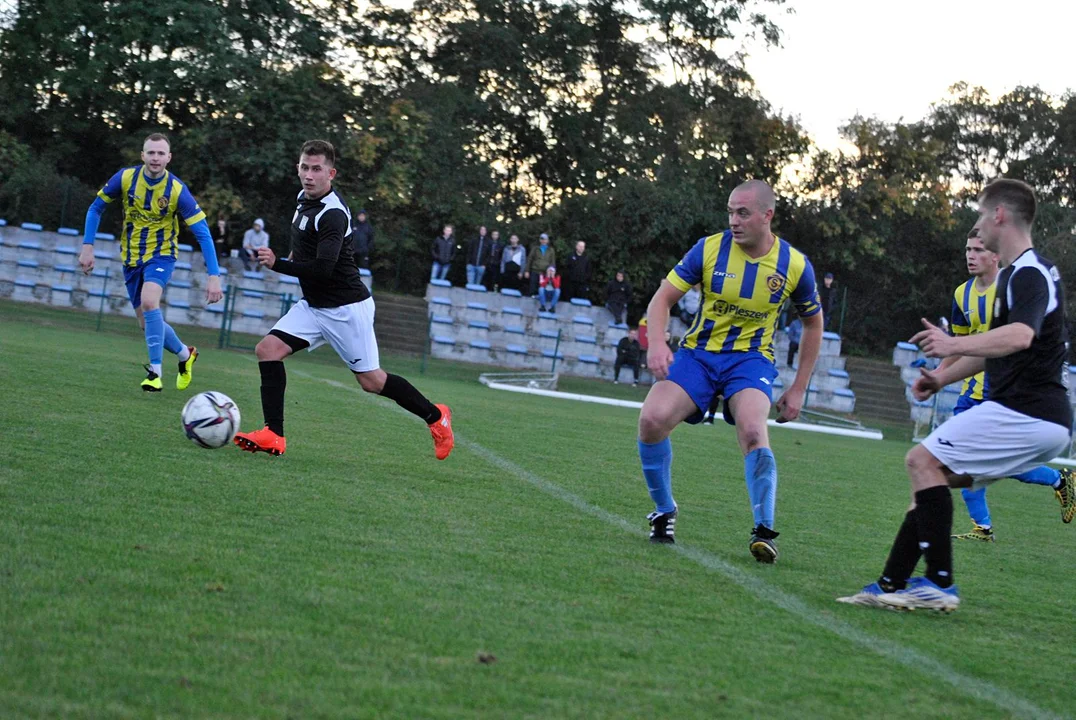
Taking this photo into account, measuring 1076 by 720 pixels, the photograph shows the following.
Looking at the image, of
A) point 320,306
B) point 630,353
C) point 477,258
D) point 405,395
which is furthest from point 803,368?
point 477,258

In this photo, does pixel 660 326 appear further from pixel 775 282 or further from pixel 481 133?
pixel 481 133

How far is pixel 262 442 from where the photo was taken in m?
8.00

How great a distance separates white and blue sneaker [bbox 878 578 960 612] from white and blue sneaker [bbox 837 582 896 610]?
0.02m

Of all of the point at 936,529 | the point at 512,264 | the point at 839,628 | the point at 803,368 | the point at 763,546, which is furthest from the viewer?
the point at 512,264

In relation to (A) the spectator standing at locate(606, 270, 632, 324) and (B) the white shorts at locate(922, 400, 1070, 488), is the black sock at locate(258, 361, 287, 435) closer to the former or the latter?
(B) the white shorts at locate(922, 400, 1070, 488)

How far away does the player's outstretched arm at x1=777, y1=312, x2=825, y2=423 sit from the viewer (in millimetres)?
6180

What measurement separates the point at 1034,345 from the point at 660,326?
73.8 inches

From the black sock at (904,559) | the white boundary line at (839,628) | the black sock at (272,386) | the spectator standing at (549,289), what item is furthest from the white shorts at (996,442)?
the spectator standing at (549,289)

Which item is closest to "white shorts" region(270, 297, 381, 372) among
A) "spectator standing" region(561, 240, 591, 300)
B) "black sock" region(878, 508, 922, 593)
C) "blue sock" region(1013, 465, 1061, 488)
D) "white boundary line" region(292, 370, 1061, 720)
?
"white boundary line" region(292, 370, 1061, 720)

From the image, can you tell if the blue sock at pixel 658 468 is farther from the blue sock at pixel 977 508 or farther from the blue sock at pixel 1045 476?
the blue sock at pixel 1045 476

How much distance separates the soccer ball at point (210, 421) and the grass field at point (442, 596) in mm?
132

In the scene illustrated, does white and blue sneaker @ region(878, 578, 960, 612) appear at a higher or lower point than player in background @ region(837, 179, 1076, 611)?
lower

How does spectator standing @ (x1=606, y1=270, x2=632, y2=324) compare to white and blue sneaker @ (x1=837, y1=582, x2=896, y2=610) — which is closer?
white and blue sneaker @ (x1=837, y1=582, x2=896, y2=610)

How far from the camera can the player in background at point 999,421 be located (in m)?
4.98
